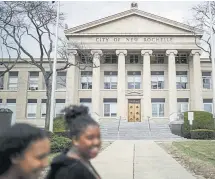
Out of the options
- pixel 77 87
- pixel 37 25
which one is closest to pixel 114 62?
pixel 77 87

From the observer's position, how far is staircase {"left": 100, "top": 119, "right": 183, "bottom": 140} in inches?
1133

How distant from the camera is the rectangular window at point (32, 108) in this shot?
1742 inches

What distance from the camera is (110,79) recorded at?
140 ft

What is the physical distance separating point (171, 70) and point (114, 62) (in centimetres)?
871

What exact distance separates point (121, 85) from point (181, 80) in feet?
31.9

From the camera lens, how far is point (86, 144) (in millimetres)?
2104

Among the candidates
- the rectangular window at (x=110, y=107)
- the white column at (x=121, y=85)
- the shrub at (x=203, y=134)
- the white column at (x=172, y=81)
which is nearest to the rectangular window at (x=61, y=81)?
the rectangular window at (x=110, y=107)

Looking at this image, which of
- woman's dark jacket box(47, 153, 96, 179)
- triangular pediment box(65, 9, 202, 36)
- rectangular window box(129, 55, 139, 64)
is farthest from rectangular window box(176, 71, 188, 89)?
woman's dark jacket box(47, 153, 96, 179)

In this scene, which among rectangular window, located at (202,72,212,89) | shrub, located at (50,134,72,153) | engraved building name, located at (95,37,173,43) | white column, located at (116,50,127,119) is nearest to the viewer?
shrub, located at (50,134,72,153)

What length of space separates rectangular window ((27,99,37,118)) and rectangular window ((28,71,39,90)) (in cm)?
211

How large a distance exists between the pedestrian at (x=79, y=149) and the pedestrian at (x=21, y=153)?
0.40 meters

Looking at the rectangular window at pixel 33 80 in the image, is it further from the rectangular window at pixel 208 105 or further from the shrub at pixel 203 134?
the shrub at pixel 203 134

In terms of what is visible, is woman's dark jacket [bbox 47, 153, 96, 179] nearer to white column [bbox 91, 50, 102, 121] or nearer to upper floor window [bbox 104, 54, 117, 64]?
white column [bbox 91, 50, 102, 121]

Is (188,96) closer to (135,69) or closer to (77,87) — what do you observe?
(135,69)
